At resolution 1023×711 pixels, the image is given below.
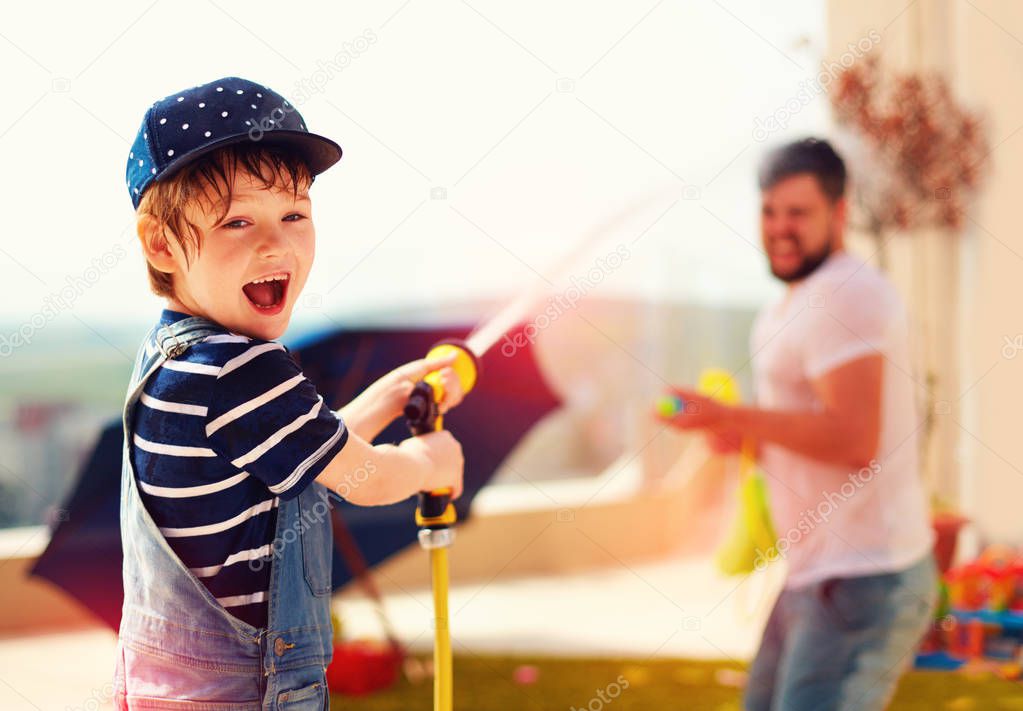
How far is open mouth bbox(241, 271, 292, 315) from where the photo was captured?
3.19 ft

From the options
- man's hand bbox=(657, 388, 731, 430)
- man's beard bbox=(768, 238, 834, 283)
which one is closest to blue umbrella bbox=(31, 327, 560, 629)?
man's hand bbox=(657, 388, 731, 430)

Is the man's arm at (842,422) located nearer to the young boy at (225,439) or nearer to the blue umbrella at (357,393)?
the young boy at (225,439)

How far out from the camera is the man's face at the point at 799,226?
71.3 inches

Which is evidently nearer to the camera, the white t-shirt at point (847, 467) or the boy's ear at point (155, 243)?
the boy's ear at point (155, 243)

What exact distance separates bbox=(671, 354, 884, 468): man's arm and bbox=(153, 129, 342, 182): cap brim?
0.94 m

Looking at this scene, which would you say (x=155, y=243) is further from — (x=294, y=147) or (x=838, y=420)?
(x=838, y=420)

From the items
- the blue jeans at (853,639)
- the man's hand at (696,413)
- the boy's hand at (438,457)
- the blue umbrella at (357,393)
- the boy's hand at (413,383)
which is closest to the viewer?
the boy's hand at (438,457)

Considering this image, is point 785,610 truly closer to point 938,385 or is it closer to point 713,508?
point 938,385

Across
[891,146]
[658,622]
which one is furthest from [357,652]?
[891,146]

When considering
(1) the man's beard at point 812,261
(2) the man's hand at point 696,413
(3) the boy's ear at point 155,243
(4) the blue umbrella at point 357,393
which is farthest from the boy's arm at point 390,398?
(4) the blue umbrella at point 357,393

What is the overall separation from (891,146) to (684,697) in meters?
2.16

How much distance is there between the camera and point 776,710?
1622mm

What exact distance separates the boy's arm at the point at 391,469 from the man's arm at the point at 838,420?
2.48ft

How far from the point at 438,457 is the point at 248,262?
0.95 feet
